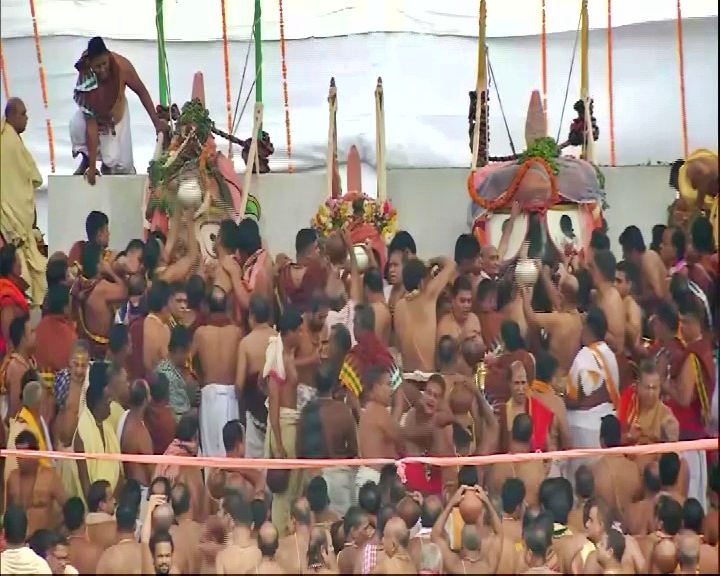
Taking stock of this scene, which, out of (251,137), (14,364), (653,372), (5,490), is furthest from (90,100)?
(653,372)

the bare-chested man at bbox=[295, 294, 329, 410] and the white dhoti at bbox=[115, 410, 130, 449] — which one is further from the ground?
the bare-chested man at bbox=[295, 294, 329, 410]

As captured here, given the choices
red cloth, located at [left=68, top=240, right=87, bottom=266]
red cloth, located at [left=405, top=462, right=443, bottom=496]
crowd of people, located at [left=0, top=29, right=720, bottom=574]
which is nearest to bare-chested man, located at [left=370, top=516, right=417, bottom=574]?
crowd of people, located at [left=0, top=29, right=720, bottom=574]

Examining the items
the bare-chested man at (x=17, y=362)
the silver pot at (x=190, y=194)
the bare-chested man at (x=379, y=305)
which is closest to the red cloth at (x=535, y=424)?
the bare-chested man at (x=379, y=305)

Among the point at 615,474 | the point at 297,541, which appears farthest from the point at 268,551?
the point at 615,474

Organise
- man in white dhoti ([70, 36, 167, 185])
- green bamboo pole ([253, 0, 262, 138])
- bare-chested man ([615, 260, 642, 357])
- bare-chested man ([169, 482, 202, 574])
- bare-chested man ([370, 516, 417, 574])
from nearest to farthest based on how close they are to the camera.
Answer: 1. bare-chested man ([370, 516, 417, 574])
2. bare-chested man ([169, 482, 202, 574])
3. bare-chested man ([615, 260, 642, 357])
4. man in white dhoti ([70, 36, 167, 185])
5. green bamboo pole ([253, 0, 262, 138])

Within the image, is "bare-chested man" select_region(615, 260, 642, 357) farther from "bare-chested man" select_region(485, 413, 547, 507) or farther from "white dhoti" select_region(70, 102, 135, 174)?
"white dhoti" select_region(70, 102, 135, 174)

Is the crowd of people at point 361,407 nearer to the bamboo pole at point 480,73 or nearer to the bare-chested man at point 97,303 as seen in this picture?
the bare-chested man at point 97,303

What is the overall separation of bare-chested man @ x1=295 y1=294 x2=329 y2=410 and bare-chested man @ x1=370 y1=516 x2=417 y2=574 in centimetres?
50

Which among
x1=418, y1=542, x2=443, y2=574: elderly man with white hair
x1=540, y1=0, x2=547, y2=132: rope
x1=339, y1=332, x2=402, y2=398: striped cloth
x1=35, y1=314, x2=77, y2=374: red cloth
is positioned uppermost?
x1=540, y1=0, x2=547, y2=132: rope

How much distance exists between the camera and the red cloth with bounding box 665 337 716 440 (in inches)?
207

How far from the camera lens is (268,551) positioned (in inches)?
205

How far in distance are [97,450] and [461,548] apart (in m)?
Result: 1.24

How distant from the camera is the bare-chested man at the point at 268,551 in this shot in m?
5.19

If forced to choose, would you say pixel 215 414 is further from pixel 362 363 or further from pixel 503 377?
pixel 503 377
